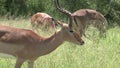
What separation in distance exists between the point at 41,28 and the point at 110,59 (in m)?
4.02

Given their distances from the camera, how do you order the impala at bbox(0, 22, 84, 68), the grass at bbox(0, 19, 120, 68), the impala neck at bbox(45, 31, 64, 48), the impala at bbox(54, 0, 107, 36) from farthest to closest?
1. the impala at bbox(54, 0, 107, 36)
2. the grass at bbox(0, 19, 120, 68)
3. the impala neck at bbox(45, 31, 64, 48)
4. the impala at bbox(0, 22, 84, 68)

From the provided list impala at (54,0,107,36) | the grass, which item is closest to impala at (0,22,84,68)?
the grass

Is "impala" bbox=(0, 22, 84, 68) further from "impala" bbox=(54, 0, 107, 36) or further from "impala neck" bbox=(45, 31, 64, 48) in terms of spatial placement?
"impala" bbox=(54, 0, 107, 36)

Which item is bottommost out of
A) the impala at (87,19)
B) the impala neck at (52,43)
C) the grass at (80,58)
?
the impala at (87,19)

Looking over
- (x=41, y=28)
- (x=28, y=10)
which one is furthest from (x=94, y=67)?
(x=28, y=10)

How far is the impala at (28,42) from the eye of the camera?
6562mm

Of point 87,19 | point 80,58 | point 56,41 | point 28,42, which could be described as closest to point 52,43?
point 56,41

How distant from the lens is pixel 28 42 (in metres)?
6.67

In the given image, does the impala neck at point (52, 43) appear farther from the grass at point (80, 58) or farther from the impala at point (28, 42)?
the grass at point (80, 58)

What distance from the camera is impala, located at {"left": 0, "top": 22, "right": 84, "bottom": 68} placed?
6562 mm

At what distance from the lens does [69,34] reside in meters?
6.75

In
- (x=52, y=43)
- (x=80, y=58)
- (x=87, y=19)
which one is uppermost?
(x=52, y=43)

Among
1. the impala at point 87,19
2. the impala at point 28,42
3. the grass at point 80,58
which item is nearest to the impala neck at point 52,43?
the impala at point 28,42

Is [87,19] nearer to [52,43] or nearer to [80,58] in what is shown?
[80,58]
